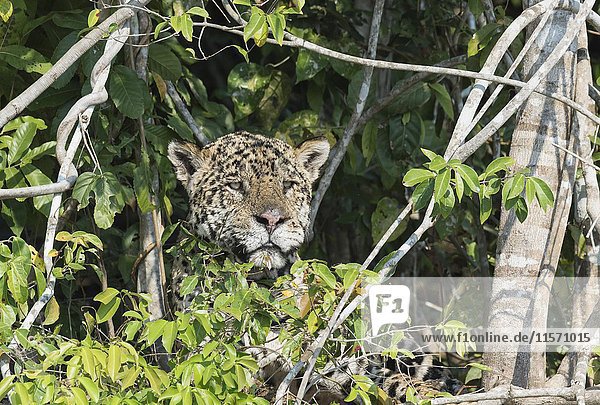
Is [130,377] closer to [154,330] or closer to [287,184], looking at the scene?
[154,330]

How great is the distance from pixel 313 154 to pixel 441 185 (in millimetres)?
2389

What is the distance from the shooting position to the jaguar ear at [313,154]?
6375mm

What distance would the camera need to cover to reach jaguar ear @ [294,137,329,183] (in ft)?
20.9

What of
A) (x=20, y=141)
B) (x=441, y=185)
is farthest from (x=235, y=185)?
(x=441, y=185)

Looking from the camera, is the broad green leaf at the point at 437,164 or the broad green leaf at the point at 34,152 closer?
the broad green leaf at the point at 437,164

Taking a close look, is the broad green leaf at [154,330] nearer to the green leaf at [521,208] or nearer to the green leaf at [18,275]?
the green leaf at [18,275]

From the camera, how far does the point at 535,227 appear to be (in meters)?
5.26

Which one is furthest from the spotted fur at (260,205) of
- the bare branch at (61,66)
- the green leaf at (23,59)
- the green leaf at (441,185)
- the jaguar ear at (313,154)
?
the green leaf at (441,185)

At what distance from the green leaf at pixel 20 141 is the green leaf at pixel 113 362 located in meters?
1.44

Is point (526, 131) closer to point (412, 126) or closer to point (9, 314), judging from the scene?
point (412, 126)

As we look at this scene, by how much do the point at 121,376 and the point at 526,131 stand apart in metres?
2.47

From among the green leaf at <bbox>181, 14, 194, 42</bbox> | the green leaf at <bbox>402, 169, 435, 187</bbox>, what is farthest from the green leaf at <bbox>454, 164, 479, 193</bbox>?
the green leaf at <bbox>181, 14, 194, 42</bbox>

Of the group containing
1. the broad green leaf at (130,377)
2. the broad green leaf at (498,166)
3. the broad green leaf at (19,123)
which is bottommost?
the broad green leaf at (130,377)

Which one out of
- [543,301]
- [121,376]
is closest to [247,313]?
[121,376]
